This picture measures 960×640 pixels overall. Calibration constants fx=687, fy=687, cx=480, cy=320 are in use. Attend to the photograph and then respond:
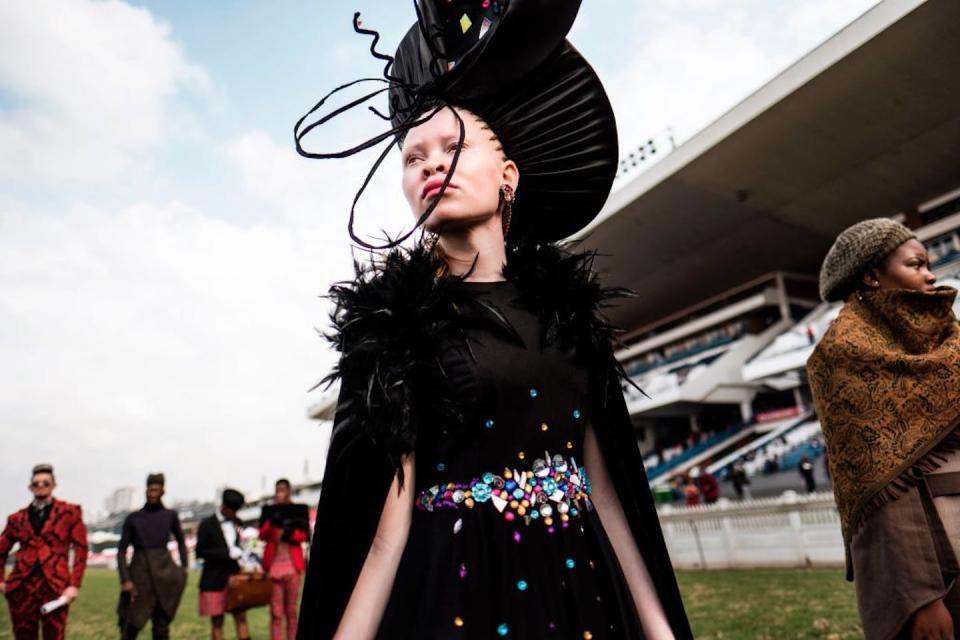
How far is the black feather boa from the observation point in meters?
1.33

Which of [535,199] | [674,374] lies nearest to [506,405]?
[535,199]

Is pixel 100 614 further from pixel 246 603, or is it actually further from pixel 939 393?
pixel 939 393

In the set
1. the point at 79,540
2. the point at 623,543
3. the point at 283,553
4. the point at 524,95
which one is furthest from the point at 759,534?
the point at 524,95

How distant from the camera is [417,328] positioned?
141 cm

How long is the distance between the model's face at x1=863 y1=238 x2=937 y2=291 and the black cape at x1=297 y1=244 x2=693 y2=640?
4.50 feet

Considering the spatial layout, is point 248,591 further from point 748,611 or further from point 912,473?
point 912,473

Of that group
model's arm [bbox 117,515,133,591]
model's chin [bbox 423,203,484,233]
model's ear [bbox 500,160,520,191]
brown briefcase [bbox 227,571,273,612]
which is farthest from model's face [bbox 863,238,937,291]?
model's arm [bbox 117,515,133,591]

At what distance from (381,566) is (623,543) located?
0.54m

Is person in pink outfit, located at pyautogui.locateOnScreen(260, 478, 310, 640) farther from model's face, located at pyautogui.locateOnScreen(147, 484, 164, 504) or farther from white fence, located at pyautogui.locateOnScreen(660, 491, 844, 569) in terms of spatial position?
white fence, located at pyautogui.locateOnScreen(660, 491, 844, 569)

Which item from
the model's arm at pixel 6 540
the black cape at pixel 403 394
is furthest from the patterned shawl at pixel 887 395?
the model's arm at pixel 6 540

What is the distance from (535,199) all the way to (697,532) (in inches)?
500

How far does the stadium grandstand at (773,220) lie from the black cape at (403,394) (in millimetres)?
16238

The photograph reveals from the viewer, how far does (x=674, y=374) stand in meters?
35.1

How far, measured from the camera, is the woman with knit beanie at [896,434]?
6.57 ft
